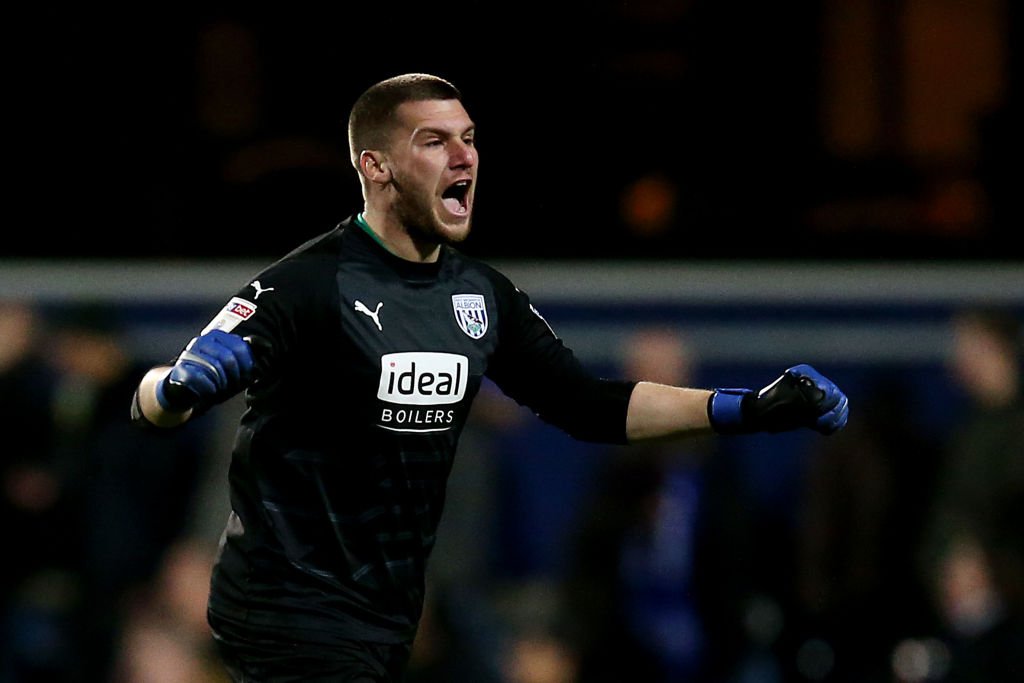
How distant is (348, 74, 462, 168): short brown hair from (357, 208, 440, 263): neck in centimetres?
17

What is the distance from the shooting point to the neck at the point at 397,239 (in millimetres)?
4336

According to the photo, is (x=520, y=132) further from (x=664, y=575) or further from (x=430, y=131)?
(x=430, y=131)

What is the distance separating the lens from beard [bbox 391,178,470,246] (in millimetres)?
4312

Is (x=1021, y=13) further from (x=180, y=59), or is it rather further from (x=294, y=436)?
(x=294, y=436)

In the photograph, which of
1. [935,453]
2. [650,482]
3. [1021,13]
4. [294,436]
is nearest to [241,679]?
[294,436]

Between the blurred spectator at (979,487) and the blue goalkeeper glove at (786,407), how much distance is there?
2584mm

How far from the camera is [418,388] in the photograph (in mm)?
4207

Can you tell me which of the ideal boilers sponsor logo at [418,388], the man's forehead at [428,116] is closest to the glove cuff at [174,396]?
the ideal boilers sponsor logo at [418,388]

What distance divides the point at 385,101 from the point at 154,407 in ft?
3.08

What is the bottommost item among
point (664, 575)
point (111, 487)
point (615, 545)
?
point (664, 575)

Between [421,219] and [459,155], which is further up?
[459,155]

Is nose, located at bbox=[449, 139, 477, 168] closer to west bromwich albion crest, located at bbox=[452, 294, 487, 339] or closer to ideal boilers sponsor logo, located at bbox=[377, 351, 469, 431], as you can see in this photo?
west bromwich albion crest, located at bbox=[452, 294, 487, 339]

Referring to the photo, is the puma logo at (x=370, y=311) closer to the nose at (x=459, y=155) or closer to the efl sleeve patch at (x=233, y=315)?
the efl sleeve patch at (x=233, y=315)

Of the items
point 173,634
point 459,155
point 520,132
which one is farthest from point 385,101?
point 520,132
